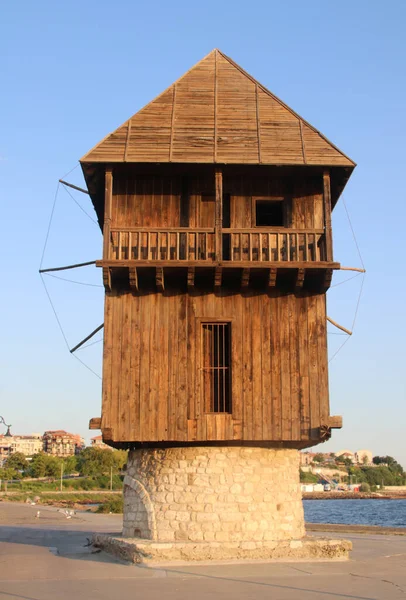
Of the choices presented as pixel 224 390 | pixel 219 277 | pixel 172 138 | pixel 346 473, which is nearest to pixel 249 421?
pixel 224 390

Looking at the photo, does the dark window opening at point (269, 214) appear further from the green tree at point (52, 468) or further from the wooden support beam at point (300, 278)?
the green tree at point (52, 468)

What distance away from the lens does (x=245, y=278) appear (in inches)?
695

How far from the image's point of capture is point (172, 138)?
1898 cm

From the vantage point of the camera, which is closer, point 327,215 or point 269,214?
point 327,215

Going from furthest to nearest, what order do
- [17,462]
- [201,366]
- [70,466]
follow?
[17,462], [70,466], [201,366]

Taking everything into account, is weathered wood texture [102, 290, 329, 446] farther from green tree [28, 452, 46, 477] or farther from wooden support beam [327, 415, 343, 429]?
green tree [28, 452, 46, 477]

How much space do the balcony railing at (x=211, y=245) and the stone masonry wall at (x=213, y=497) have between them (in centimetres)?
480

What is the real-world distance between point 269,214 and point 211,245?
2982 mm

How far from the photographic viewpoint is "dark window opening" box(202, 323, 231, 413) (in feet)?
58.7

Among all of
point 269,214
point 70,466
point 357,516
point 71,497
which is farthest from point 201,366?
point 70,466

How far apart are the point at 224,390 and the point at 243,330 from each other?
1.59m

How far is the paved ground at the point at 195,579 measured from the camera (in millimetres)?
12688

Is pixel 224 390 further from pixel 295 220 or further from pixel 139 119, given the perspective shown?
pixel 139 119

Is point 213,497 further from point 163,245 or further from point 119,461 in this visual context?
point 119,461
